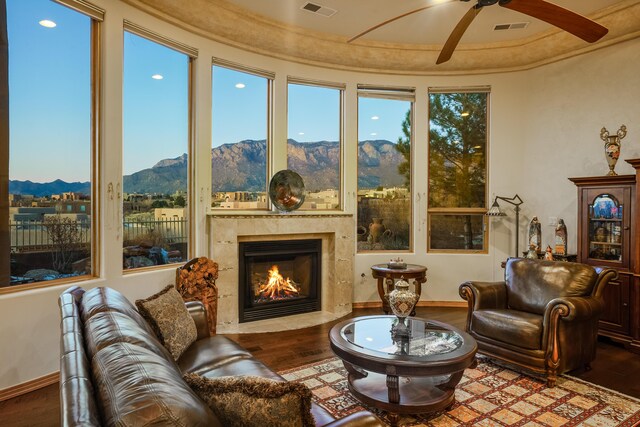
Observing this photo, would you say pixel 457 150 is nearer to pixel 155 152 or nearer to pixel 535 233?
pixel 535 233

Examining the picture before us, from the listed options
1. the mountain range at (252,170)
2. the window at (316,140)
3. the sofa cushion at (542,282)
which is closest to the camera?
the sofa cushion at (542,282)

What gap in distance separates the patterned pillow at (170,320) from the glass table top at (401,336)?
1.08m

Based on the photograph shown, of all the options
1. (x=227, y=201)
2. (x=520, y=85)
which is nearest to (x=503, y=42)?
(x=520, y=85)

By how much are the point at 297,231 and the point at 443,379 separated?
2726 mm

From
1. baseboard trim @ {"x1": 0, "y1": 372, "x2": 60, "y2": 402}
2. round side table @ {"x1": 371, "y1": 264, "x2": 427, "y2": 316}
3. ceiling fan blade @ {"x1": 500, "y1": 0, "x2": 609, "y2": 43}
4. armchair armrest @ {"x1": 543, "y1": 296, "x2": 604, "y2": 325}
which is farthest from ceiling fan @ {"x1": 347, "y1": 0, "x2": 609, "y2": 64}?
baseboard trim @ {"x1": 0, "y1": 372, "x2": 60, "y2": 402}

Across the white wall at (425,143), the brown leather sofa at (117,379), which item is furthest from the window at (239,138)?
the brown leather sofa at (117,379)

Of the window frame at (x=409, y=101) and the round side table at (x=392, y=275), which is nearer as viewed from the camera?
the round side table at (x=392, y=275)

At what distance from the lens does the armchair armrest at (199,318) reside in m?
2.95

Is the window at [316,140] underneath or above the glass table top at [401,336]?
above

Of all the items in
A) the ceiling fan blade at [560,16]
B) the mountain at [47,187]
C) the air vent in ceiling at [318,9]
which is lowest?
the mountain at [47,187]

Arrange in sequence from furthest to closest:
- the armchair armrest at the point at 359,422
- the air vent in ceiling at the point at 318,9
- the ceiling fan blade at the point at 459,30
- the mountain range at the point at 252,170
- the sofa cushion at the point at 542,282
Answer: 1. the air vent in ceiling at the point at 318,9
2. the mountain range at the point at 252,170
3. the sofa cushion at the point at 542,282
4. the ceiling fan blade at the point at 459,30
5. the armchair armrest at the point at 359,422

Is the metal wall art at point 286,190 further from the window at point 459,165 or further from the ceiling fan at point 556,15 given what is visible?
the ceiling fan at point 556,15

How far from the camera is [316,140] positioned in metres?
5.60

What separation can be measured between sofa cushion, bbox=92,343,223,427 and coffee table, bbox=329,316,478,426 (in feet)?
5.01
